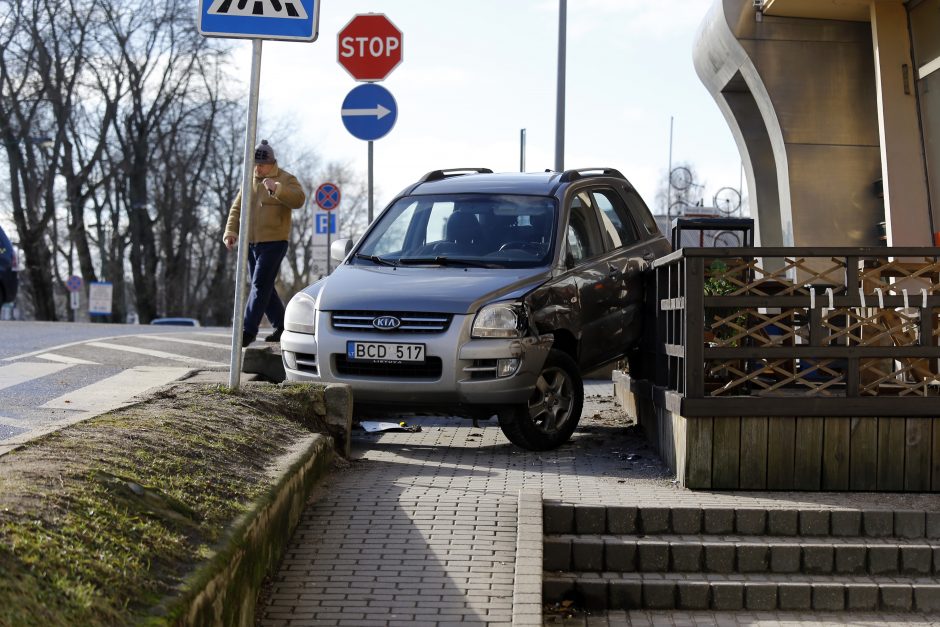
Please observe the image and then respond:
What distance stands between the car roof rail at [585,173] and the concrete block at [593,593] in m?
4.33

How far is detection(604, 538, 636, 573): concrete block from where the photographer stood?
6.88 metres

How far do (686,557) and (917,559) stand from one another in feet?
3.87

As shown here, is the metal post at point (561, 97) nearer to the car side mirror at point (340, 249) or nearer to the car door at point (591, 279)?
the car side mirror at point (340, 249)

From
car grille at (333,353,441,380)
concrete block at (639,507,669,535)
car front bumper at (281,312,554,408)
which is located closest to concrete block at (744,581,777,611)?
concrete block at (639,507,669,535)

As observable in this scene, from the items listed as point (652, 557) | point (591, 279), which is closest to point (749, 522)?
point (652, 557)

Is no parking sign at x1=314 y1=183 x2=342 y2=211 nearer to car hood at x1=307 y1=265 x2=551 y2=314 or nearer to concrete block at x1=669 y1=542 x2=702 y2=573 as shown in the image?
car hood at x1=307 y1=265 x2=551 y2=314

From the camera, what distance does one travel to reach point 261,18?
319 inches

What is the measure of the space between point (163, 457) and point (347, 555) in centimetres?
98

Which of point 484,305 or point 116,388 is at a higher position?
point 484,305

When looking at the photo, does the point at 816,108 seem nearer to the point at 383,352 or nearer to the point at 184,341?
the point at 184,341

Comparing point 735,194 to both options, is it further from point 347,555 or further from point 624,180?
point 347,555

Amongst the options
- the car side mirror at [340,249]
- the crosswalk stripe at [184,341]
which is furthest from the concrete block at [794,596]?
the crosswalk stripe at [184,341]

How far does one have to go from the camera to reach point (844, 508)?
721 centimetres

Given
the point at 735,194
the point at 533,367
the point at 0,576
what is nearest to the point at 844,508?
the point at 533,367
